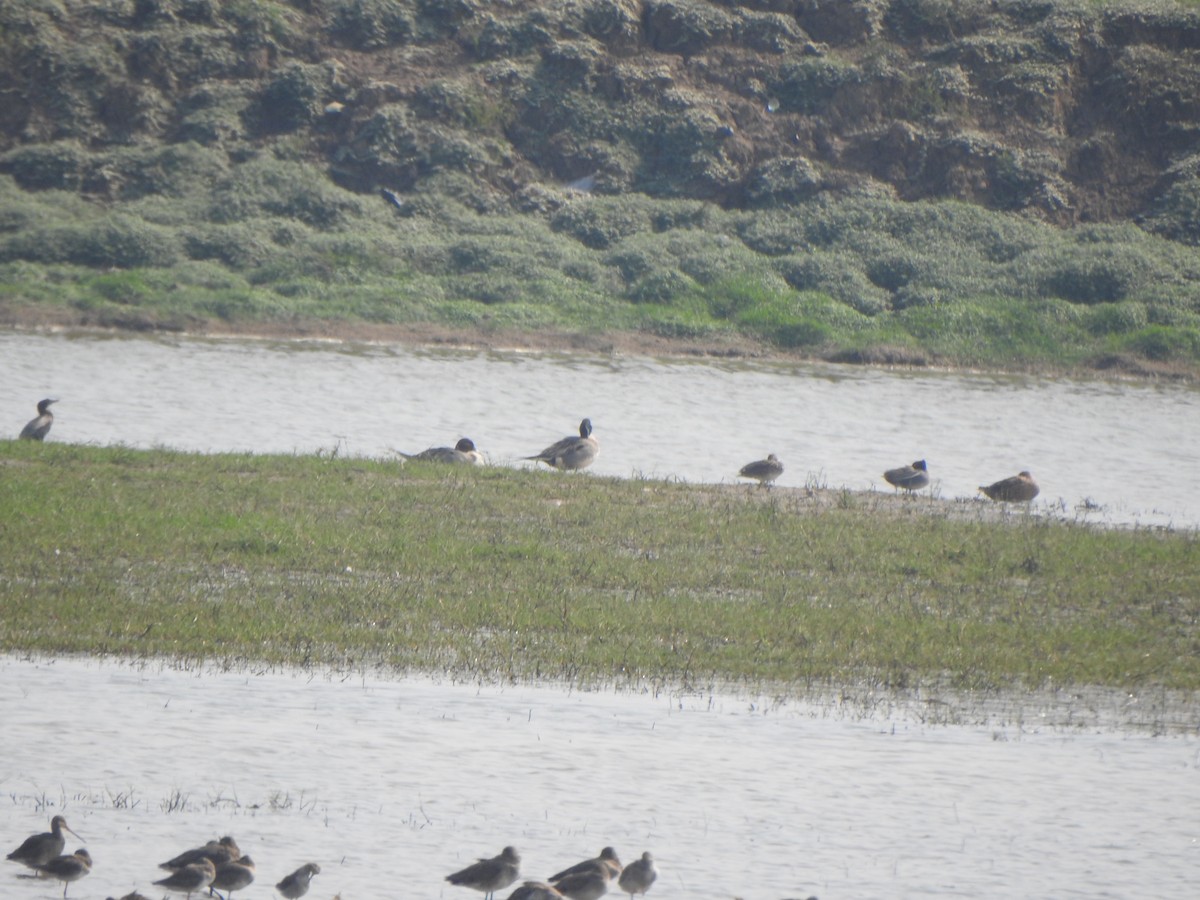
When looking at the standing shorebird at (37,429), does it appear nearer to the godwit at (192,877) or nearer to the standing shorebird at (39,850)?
the standing shorebird at (39,850)

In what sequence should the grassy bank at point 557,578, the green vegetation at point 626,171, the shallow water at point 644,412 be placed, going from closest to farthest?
the grassy bank at point 557,578 < the shallow water at point 644,412 < the green vegetation at point 626,171

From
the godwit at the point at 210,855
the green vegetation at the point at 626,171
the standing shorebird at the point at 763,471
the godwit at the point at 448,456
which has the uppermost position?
the green vegetation at the point at 626,171

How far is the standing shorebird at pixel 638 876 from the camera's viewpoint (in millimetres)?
7824

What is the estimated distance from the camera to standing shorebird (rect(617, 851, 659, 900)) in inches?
308

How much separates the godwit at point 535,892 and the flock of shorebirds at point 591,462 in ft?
40.1

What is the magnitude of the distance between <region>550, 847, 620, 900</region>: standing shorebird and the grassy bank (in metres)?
3.71

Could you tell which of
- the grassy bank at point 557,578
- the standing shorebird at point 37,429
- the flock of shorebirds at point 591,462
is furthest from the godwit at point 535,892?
the standing shorebird at point 37,429

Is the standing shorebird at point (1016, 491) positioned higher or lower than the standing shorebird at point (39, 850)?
higher

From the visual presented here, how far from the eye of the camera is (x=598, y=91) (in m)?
52.1

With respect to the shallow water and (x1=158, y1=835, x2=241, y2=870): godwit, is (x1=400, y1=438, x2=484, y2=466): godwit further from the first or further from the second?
(x1=158, y1=835, x2=241, y2=870): godwit

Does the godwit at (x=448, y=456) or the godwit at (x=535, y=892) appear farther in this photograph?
the godwit at (x=448, y=456)

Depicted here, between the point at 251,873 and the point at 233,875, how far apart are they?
8 cm

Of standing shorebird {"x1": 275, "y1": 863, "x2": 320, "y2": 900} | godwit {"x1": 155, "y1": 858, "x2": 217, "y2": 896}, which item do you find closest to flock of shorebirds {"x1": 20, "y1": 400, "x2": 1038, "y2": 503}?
standing shorebird {"x1": 275, "y1": 863, "x2": 320, "y2": 900}

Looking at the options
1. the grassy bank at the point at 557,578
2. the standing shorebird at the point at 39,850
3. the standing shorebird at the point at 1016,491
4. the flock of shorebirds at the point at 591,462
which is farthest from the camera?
the standing shorebird at the point at 1016,491
